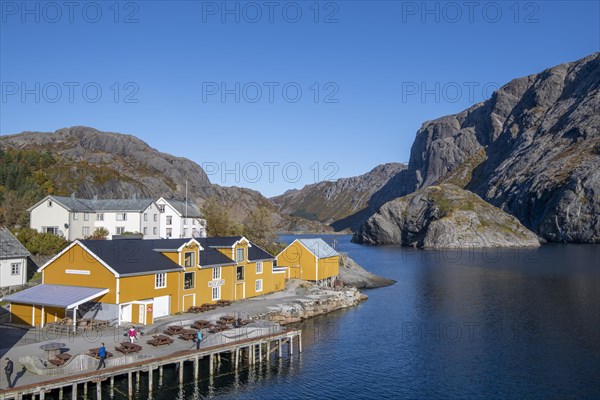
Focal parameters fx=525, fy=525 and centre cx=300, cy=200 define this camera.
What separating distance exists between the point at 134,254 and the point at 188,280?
20.9 feet

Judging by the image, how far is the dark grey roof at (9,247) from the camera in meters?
55.3

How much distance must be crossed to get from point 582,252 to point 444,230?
1863 inches

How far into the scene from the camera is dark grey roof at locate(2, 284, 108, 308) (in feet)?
140

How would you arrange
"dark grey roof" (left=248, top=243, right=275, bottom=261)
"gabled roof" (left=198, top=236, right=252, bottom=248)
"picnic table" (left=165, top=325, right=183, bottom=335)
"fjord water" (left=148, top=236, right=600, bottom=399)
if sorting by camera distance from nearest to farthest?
1. "fjord water" (left=148, top=236, right=600, bottom=399)
2. "picnic table" (left=165, top=325, right=183, bottom=335)
3. "gabled roof" (left=198, top=236, right=252, bottom=248)
4. "dark grey roof" (left=248, top=243, right=275, bottom=261)

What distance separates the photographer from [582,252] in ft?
502

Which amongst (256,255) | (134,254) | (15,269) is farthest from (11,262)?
(256,255)

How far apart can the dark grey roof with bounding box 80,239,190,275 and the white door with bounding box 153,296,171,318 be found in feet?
9.24

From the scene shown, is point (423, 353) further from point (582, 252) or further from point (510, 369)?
point (582, 252)

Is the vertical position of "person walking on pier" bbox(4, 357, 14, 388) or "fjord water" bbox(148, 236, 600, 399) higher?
"person walking on pier" bbox(4, 357, 14, 388)

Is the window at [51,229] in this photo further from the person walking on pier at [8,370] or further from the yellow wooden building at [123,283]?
the person walking on pier at [8,370]

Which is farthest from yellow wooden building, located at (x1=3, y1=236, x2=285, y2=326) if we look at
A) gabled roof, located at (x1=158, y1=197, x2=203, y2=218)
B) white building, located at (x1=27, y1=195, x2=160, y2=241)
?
gabled roof, located at (x1=158, y1=197, x2=203, y2=218)

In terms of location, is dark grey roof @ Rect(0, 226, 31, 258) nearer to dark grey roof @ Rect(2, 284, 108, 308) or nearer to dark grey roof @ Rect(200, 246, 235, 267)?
dark grey roof @ Rect(2, 284, 108, 308)

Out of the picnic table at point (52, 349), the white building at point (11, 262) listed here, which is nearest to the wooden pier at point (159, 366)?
the picnic table at point (52, 349)

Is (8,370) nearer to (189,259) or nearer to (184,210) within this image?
(189,259)
